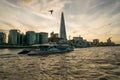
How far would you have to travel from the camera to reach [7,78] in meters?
21.3

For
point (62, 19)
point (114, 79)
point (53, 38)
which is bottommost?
point (114, 79)

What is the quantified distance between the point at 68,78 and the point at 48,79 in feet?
8.87

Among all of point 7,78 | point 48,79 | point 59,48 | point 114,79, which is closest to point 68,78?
point 48,79

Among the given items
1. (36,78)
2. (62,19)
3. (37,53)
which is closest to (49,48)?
(37,53)

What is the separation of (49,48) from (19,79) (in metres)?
61.0

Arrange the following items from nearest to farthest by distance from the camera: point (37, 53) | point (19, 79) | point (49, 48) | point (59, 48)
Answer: point (19, 79) → point (37, 53) → point (49, 48) → point (59, 48)

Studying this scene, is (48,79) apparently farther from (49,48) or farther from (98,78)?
(49,48)

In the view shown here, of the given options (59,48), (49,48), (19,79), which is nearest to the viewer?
(19,79)

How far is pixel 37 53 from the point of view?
71812 millimetres

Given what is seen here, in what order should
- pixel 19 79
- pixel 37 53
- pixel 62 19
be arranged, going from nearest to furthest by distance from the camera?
pixel 19 79 < pixel 37 53 < pixel 62 19

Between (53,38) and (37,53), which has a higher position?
(53,38)

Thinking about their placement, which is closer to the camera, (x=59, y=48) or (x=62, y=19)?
(x=59, y=48)

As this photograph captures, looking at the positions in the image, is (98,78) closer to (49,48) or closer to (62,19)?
(49,48)

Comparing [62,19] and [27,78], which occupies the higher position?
[62,19]
